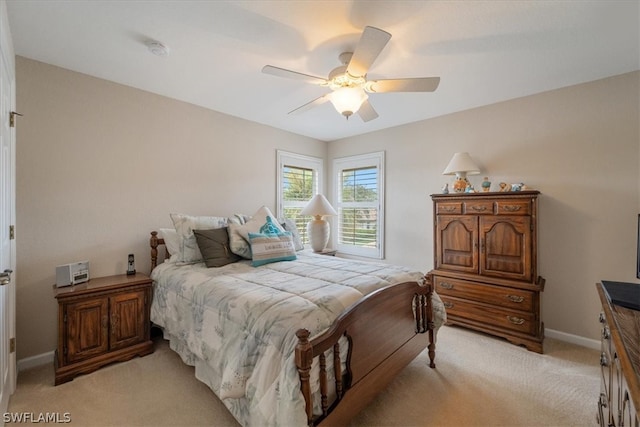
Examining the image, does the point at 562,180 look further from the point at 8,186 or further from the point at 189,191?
the point at 8,186

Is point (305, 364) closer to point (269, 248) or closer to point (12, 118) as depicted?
point (269, 248)

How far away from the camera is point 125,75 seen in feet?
8.38

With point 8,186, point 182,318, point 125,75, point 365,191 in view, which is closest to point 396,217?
point 365,191

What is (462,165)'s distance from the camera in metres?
3.15

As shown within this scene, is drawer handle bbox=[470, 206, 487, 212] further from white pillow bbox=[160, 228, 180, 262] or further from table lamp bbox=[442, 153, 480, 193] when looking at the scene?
white pillow bbox=[160, 228, 180, 262]

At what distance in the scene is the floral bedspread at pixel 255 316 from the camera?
135 cm

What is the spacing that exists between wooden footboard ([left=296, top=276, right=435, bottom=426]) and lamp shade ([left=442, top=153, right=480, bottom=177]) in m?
1.52

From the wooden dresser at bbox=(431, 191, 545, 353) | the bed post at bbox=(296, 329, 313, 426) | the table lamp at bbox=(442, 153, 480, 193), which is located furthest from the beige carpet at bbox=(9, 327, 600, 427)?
the table lamp at bbox=(442, 153, 480, 193)

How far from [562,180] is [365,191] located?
7.83ft

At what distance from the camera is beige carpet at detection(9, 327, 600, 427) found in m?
1.74

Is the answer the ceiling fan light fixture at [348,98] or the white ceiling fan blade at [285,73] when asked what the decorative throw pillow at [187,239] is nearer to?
the white ceiling fan blade at [285,73]

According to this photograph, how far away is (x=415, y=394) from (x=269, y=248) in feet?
5.49

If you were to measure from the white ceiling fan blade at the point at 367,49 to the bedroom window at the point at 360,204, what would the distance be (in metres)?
2.48

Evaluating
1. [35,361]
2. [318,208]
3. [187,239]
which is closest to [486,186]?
[318,208]
